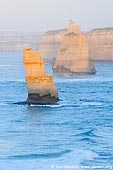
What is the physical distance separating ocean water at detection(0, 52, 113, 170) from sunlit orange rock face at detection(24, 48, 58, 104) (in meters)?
0.90

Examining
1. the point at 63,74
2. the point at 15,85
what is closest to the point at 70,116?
the point at 15,85

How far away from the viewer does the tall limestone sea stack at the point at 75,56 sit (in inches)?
5576

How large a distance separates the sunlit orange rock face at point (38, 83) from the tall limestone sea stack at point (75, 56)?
72.0 m

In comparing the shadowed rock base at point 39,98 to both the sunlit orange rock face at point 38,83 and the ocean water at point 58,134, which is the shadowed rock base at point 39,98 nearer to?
the sunlit orange rock face at point 38,83

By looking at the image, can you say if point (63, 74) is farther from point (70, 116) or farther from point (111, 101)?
point (70, 116)

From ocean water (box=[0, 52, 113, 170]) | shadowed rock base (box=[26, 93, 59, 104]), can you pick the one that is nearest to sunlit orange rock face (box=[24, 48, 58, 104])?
shadowed rock base (box=[26, 93, 59, 104])

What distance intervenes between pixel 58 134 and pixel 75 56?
314 feet

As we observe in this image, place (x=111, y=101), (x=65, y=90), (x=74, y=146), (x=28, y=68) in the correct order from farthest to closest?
1. (x=65, y=90)
2. (x=111, y=101)
3. (x=28, y=68)
4. (x=74, y=146)

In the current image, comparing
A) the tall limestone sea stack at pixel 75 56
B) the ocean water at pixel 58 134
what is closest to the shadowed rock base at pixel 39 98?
the ocean water at pixel 58 134

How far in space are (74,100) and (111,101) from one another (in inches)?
165

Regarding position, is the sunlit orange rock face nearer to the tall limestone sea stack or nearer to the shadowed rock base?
the shadowed rock base

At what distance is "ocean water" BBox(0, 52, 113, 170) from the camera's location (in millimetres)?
38781

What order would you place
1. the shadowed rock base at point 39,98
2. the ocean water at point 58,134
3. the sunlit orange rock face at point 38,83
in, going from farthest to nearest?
the shadowed rock base at point 39,98 → the sunlit orange rock face at point 38,83 → the ocean water at point 58,134

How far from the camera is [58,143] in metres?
45.2
